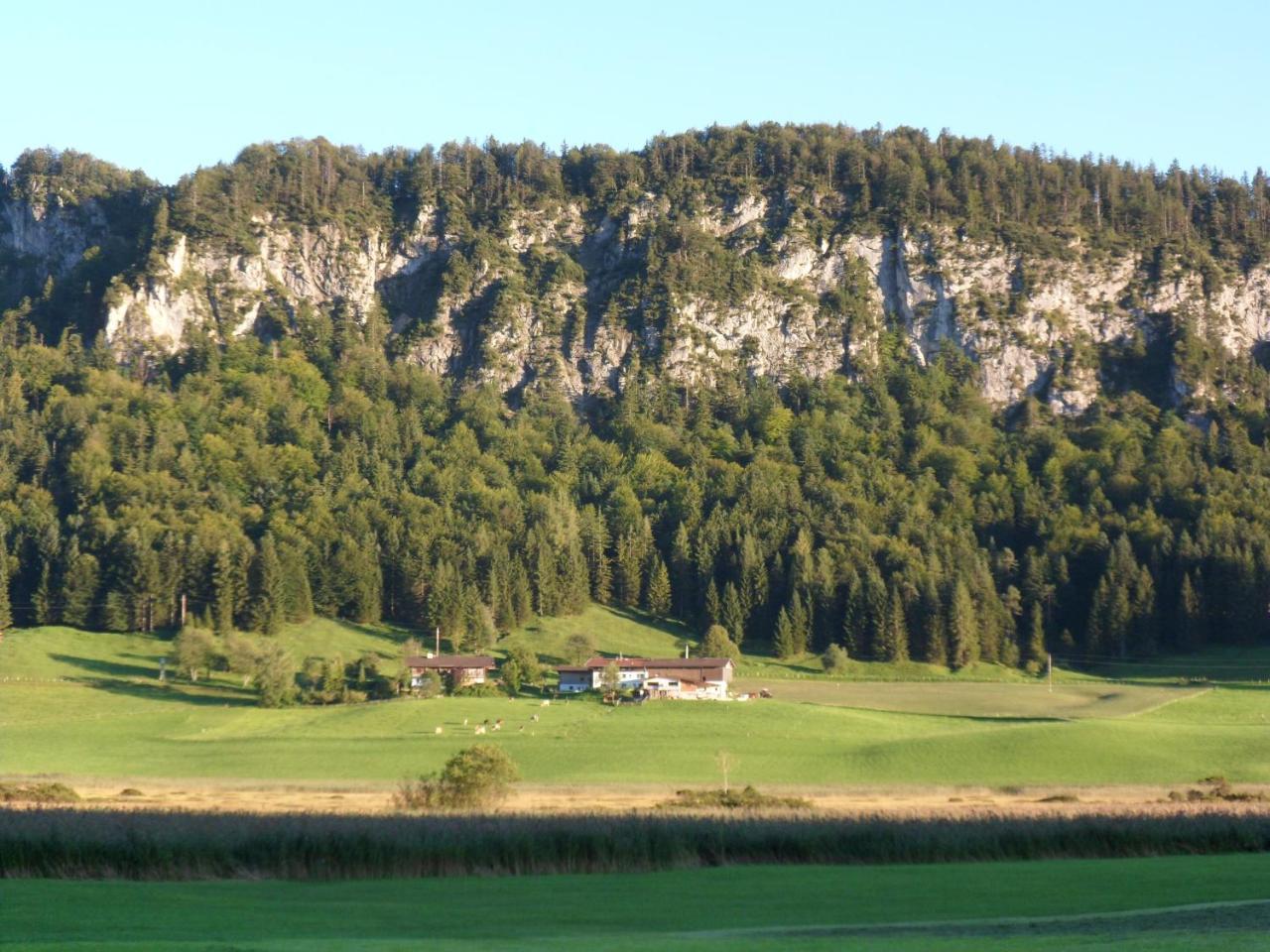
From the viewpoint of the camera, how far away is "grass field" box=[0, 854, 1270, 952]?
21.9 metres

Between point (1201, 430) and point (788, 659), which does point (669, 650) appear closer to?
point (788, 659)

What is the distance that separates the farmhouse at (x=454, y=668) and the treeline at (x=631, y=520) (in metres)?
14.7

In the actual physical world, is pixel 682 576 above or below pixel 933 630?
above

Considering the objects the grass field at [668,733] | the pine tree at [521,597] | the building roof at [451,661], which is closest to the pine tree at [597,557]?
the pine tree at [521,597]

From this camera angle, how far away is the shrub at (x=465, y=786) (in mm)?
57625

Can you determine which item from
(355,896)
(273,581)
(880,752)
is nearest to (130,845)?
(355,896)

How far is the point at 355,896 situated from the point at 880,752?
5390cm

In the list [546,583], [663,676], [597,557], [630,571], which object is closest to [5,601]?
[546,583]

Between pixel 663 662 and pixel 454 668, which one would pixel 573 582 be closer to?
pixel 663 662

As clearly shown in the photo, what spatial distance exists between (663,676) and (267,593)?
40.4 m

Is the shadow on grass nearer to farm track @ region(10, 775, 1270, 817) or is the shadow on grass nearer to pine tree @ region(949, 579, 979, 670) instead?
farm track @ region(10, 775, 1270, 817)

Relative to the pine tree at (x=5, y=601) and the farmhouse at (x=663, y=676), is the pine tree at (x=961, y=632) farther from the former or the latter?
the pine tree at (x=5, y=601)

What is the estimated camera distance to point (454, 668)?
113562 mm

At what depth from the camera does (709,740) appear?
8512 cm
